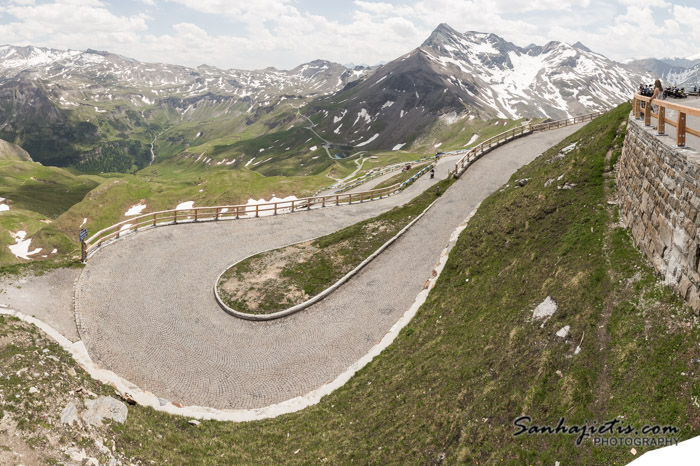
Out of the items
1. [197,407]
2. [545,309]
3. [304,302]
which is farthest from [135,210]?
[545,309]

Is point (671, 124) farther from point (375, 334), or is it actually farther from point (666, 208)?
point (375, 334)

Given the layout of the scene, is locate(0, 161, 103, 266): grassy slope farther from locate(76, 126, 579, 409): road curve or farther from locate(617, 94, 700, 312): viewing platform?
locate(617, 94, 700, 312): viewing platform

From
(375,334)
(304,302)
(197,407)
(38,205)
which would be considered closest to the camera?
(197,407)

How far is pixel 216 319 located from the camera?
2395 centimetres

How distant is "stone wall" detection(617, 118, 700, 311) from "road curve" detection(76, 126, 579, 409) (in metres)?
13.9

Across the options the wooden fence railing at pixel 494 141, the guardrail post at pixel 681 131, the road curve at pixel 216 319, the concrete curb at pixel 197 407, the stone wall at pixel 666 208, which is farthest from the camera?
the wooden fence railing at pixel 494 141

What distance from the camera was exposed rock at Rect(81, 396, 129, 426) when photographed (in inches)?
525

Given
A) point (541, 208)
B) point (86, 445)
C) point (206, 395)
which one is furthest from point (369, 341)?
point (86, 445)

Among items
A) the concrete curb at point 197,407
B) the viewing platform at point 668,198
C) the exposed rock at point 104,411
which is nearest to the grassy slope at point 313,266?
the concrete curb at point 197,407

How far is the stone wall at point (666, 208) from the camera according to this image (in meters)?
9.93

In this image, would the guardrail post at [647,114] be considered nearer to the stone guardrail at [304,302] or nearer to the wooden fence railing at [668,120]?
the wooden fence railing at [668,120]

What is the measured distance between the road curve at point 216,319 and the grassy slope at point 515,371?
260 cm

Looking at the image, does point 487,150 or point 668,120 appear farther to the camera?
point 487,150

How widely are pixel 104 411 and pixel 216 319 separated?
10015 millimetres
